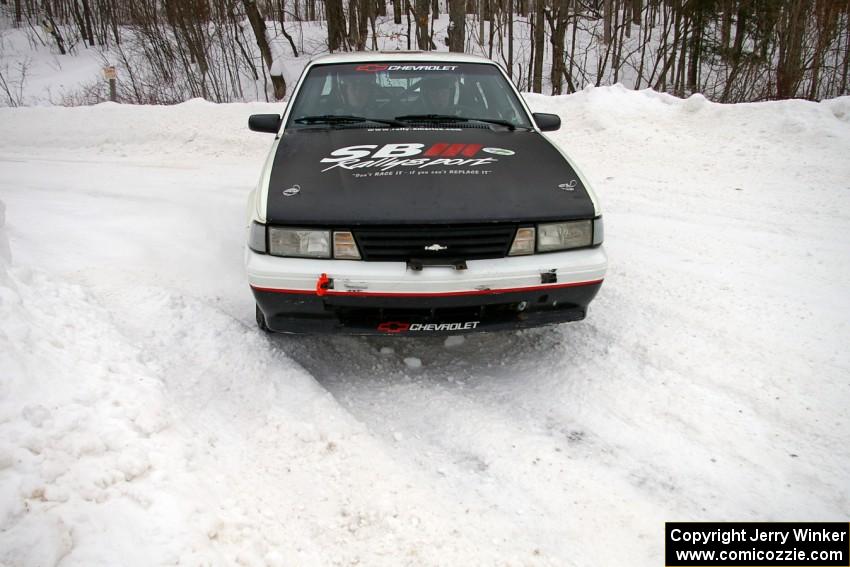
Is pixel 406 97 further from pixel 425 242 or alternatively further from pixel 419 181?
pixel 425 242

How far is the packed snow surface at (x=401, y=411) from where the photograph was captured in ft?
6.28

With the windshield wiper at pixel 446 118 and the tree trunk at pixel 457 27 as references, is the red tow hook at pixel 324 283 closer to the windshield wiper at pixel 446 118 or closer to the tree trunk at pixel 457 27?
the windshield wiper at pixel 446 118

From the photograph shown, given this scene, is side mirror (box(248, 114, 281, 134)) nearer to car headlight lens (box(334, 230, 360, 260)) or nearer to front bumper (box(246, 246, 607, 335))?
front bumper (box(246, 246, 607, 335))

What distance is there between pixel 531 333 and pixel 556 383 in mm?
576

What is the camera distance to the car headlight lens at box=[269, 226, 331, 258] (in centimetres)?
266

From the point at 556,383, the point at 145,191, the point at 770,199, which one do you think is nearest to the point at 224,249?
the point at 145,191

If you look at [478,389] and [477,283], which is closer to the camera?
[477,283]

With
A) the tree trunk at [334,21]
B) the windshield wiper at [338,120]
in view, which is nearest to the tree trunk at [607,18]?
the tree trunk at [334,21]

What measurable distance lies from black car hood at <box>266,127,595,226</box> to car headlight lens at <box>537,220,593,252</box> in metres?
0.05

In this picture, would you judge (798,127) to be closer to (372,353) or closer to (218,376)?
(372,353)

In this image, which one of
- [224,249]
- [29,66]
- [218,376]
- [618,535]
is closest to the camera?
[618,535]

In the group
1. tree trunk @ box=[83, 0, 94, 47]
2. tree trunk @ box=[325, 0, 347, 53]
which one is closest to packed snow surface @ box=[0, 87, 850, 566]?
tree trunk @ box=[325, 0, 347, 53]

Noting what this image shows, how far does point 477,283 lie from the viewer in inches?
104

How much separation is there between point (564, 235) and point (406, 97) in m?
1.82
